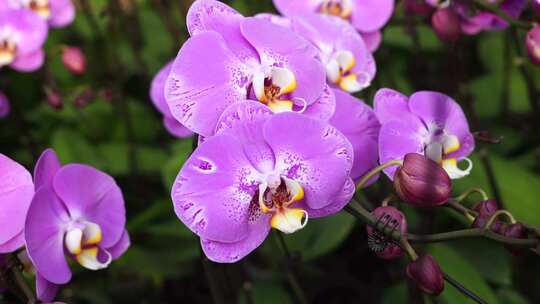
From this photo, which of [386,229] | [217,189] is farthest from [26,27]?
[386,229]

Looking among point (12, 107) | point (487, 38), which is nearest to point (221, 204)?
point (12, 107)

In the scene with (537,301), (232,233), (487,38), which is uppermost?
(232,233)

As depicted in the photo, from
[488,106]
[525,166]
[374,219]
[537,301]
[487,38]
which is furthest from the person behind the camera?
[487,38]

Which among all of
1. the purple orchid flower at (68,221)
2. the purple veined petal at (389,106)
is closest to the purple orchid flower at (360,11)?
the purple veined petal at (389,106)

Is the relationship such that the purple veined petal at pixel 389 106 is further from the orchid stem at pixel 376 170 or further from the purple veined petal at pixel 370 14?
the purple veined petal at pixel 370 14

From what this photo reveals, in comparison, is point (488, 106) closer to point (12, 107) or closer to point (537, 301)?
point (537, 301)

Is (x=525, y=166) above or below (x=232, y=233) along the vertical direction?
below

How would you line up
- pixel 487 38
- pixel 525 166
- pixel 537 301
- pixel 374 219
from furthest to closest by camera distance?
pixel 487 38 → pixel 525 166 → pixel 537 301 → pixel 374 219

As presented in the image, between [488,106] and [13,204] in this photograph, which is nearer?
[13,204]
